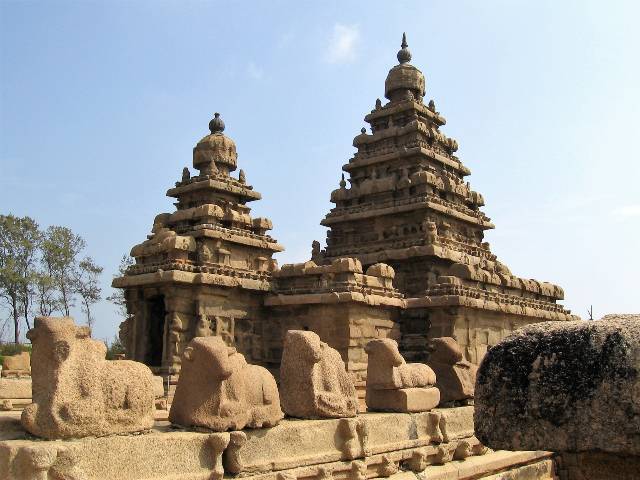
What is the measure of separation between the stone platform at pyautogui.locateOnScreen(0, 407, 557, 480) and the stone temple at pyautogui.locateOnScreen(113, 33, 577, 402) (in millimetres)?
5888

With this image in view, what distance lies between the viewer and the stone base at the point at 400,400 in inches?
319

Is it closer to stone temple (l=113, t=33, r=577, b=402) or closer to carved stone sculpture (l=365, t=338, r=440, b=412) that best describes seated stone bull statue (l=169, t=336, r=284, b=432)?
carved stone sculpture (l=365, t=338, r=440, b=412)

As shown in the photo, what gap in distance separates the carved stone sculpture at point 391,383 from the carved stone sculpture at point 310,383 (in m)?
0.99

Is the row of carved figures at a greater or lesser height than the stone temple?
lesser

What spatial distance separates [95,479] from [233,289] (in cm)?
1141

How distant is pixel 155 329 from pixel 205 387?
11.5m

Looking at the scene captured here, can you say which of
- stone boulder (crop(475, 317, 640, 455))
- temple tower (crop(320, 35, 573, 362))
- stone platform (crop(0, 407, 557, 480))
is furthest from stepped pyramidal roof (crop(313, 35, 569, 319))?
stone boulder (crop(475, 317, 640, 455))

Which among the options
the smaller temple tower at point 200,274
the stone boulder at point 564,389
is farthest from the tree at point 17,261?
the stone boulder at point 564,389

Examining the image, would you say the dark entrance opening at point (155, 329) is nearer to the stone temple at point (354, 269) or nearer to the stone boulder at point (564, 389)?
the stone temple at point (354, 269)

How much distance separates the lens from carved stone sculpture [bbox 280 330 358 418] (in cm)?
694

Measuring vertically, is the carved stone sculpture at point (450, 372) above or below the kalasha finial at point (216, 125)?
below

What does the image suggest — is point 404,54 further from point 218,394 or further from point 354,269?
point 218,394

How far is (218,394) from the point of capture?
236 inches

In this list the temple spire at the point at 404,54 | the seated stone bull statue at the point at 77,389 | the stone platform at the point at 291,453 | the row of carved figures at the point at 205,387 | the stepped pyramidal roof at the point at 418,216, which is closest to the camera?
the stone platform at the point at 291,453
